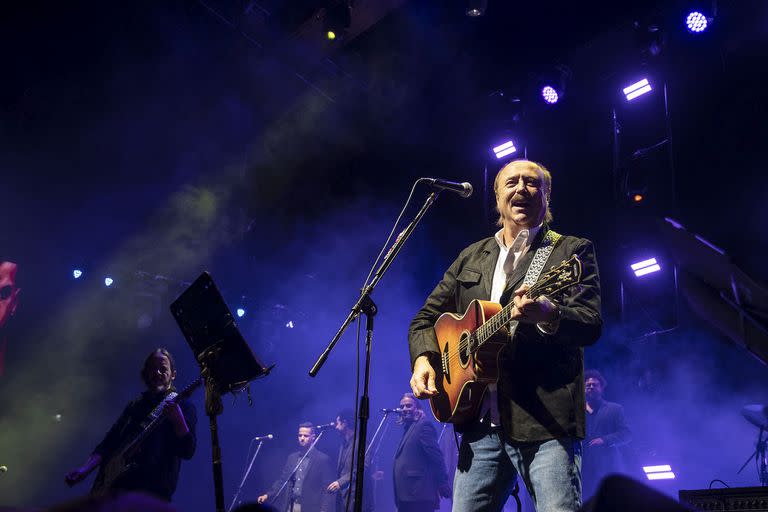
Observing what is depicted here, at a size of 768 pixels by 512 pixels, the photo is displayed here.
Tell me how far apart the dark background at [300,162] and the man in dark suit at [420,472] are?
2.84 meters

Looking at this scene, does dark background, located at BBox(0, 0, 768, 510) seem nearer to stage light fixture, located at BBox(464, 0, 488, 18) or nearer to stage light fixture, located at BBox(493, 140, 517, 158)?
stage light fixture, located at BBox(493, 140, 517, 158)

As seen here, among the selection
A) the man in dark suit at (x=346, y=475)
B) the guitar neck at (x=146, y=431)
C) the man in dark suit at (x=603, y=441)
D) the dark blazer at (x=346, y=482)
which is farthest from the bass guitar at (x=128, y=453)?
the man in dark suit at (x=603, y=441)

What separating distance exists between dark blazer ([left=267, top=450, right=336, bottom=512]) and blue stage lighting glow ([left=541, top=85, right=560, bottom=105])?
6.60 meters

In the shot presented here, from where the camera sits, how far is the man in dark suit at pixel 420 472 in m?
7.78

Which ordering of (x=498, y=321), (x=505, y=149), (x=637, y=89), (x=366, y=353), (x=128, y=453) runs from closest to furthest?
1. (x=498, y=321)
2. (x=366, y=353)
3. (x=128, y=453)
4. (x=637, y=89)
5. (x=505, y=149)

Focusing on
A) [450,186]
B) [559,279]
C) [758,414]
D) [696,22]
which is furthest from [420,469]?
[696,22]

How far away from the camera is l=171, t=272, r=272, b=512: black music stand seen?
10.1 feet

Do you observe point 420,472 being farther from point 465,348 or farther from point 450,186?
point 465,348

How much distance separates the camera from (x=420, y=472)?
7867 mm

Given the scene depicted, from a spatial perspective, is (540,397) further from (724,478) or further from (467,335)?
(724,478)

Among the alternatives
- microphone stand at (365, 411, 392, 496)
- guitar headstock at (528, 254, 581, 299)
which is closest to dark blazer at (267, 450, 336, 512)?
microphone stand at (365, 411, 392, 496)

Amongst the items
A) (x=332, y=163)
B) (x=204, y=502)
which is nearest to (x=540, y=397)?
(x=332, y=163)

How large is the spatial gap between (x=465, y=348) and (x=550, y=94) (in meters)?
6.91

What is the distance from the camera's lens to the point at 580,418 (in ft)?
7.82
